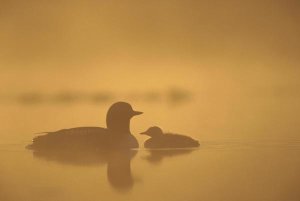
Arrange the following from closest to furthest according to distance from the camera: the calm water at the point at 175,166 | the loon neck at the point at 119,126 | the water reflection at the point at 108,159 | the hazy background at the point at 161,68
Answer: the calm water at the point at 175,166
the water reflection at the point at 108,159
the loon neck at the point at 119,126
the hazy background at the point at 161,68

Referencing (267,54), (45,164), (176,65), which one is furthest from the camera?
(176,65)

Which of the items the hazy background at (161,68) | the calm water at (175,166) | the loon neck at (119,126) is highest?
the hazy background at (161,68)

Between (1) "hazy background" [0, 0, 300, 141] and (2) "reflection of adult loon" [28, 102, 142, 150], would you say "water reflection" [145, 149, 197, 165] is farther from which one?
(1) "hazy background" [0, 0, 300, 141]

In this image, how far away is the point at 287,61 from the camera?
798cm

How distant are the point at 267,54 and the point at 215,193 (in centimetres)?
502

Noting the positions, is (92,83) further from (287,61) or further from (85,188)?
(85,188)

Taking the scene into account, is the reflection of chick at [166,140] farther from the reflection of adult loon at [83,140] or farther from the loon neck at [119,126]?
the loon neck at [119,126]

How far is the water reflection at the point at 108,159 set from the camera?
11.6 feet

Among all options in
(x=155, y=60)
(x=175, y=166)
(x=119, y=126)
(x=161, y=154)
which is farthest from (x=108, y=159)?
(x=155, y=60)

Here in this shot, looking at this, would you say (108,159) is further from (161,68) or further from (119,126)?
(161,68)

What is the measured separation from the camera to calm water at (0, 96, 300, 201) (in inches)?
128

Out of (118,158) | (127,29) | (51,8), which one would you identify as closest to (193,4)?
(127,29)

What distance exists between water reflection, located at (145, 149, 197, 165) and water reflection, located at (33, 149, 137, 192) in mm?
103

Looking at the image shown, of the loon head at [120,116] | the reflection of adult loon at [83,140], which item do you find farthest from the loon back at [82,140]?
the loon head at [120,116]
